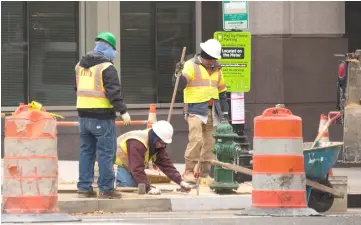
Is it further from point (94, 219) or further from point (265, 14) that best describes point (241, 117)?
point (94, 219)

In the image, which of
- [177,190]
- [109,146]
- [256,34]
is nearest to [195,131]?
[177,190]

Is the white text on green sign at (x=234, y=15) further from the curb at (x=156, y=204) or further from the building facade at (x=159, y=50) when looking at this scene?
the curb at (x=156, y=204)

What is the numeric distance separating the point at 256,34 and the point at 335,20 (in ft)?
4.69

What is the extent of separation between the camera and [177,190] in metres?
12.9

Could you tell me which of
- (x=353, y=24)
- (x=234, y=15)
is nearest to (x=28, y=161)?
(x=234, y=15)

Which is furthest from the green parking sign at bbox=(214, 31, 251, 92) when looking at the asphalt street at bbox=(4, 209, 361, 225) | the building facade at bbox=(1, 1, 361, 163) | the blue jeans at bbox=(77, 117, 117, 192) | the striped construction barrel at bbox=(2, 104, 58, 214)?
the striped construction barrel at bbox=(2, 104, 58, 214)

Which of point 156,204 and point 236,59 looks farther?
point 236,59

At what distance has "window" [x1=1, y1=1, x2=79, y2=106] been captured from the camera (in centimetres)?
1836

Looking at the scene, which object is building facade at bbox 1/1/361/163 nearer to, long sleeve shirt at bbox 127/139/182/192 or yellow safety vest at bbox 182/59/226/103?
yellow safety vest at bbox 182/59/226/103

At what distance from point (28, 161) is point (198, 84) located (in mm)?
4481

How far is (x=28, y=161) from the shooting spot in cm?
1011

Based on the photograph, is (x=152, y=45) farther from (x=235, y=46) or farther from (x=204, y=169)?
(x=204, y=169)

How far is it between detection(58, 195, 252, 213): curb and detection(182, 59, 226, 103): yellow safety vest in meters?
2.14

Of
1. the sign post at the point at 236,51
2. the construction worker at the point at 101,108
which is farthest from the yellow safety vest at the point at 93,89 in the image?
the sign post at the point at 236,51
